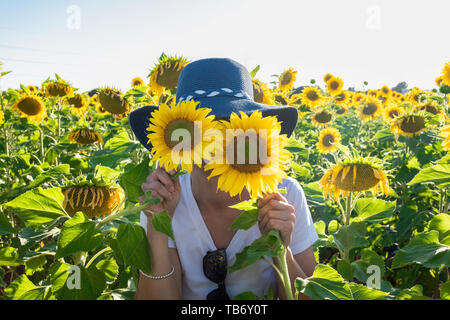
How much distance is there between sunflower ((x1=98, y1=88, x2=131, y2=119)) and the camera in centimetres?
265

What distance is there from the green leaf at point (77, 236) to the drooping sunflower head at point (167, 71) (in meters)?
1.20

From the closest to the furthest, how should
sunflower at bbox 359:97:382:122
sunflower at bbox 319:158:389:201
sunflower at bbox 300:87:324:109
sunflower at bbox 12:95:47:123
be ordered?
1. sunflower at bbox 319:158:389:201
2. sunflower at bbox 12:95:47:123
3. sunflower at bbox 300:87:324:109
4. sunflower at bbox 359:97:382:122

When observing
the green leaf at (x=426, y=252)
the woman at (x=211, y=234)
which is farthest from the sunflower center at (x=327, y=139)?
the green leaf at (x=426, y=252)

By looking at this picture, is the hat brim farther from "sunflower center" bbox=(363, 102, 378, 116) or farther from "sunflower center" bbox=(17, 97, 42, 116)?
"sunflower center" bbox=(363, 102, 378, 116)

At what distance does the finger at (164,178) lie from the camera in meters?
0.99

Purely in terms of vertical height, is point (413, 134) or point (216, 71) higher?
point (216, 71)

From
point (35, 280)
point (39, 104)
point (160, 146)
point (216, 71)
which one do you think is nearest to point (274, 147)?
point (160, 146)

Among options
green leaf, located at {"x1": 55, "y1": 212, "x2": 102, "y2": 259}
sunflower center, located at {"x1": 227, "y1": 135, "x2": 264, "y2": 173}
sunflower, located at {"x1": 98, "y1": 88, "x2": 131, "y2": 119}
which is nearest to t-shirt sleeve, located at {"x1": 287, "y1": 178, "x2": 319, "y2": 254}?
sunflower center, located at {"x1": 227, "y1": 135, "x2": 264, "y2": 173}

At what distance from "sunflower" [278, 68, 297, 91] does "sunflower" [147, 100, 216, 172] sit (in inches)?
213

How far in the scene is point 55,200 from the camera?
1079 millimetres

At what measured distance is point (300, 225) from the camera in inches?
57.9

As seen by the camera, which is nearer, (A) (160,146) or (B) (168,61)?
(A) (160,146)
